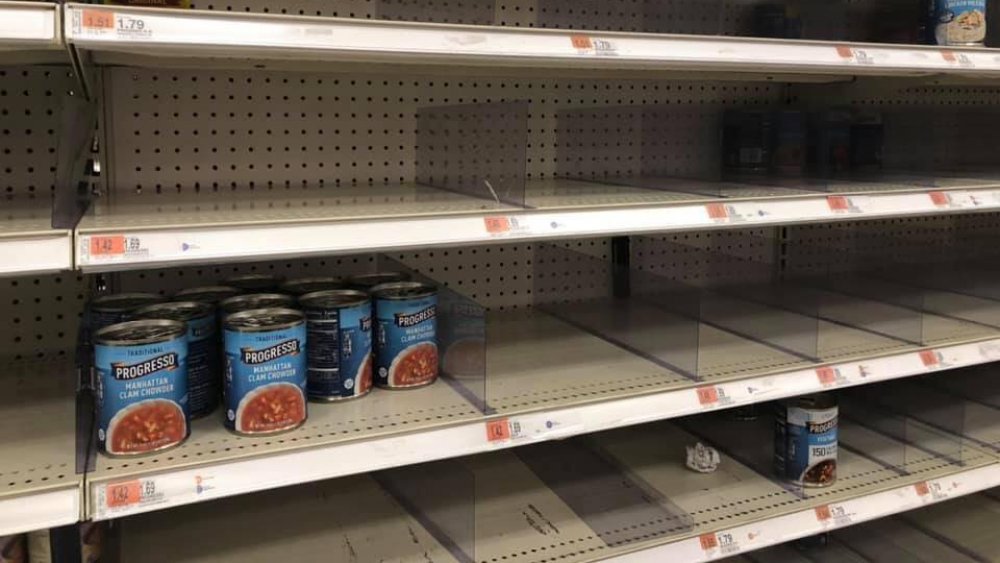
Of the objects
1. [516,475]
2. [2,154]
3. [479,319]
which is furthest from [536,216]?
[2,154]

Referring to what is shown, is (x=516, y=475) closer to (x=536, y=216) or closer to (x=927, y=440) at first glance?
(x=536, y=216)

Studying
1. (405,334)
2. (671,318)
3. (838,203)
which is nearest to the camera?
(405,334)

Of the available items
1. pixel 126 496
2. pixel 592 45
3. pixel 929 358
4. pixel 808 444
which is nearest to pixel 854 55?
pixel 592 45

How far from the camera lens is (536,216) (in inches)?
56.0

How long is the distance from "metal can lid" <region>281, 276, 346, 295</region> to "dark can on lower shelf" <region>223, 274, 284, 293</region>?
3 centimetres

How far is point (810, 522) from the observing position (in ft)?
5.88

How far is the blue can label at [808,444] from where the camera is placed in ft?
5.99

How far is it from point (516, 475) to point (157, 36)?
3.95 feet

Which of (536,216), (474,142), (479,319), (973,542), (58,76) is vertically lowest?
(973,542)

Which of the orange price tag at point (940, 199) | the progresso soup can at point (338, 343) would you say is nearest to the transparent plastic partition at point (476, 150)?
the progresso soup can at point (338, 343)

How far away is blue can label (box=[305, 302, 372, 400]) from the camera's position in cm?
141

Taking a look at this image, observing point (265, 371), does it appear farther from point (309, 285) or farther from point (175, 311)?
point (309, 285)

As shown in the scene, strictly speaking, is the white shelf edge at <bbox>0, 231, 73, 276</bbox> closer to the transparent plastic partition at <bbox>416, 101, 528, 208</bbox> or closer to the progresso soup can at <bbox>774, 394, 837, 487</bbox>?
the transparent plastic partition at <bbox>416, 101, 528, 208</bbox>

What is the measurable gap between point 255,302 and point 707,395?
879 millimetres
